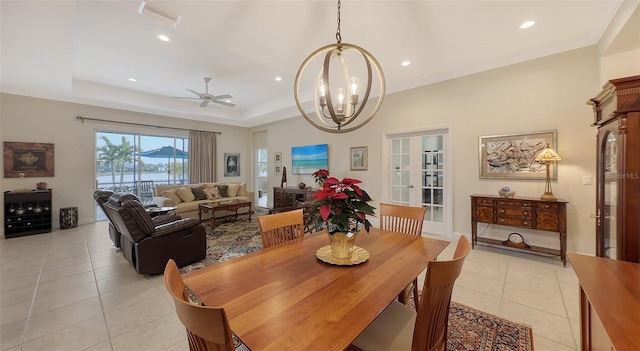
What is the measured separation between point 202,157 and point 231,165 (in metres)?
1.01

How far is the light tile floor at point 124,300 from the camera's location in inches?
72.6

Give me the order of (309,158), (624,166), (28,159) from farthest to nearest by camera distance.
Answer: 1. (309,158)
2. (28,159)
3. (624,166)

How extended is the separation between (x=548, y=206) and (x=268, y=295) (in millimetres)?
3833

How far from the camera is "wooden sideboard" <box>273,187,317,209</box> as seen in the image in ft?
20.0

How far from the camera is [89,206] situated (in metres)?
5.66

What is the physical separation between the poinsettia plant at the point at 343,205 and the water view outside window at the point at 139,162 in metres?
6.90

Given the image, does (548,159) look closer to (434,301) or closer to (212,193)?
(434,301)

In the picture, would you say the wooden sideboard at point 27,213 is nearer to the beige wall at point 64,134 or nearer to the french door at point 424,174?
the beige wall at point 64,134

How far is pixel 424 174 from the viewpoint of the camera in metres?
4.58

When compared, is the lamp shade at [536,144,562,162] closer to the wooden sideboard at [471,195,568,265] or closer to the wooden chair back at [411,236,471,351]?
the wooden sideboard at [471,195,568,265]

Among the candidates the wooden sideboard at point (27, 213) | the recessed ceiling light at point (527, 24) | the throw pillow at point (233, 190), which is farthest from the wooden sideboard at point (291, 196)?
the wooden sideboard at point (27, 213)

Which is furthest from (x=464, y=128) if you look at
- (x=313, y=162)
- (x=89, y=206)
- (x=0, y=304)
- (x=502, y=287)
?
(x=89, y=206)

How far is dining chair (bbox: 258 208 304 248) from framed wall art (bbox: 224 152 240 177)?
6.69 meters

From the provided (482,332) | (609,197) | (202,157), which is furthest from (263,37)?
(202,157)
